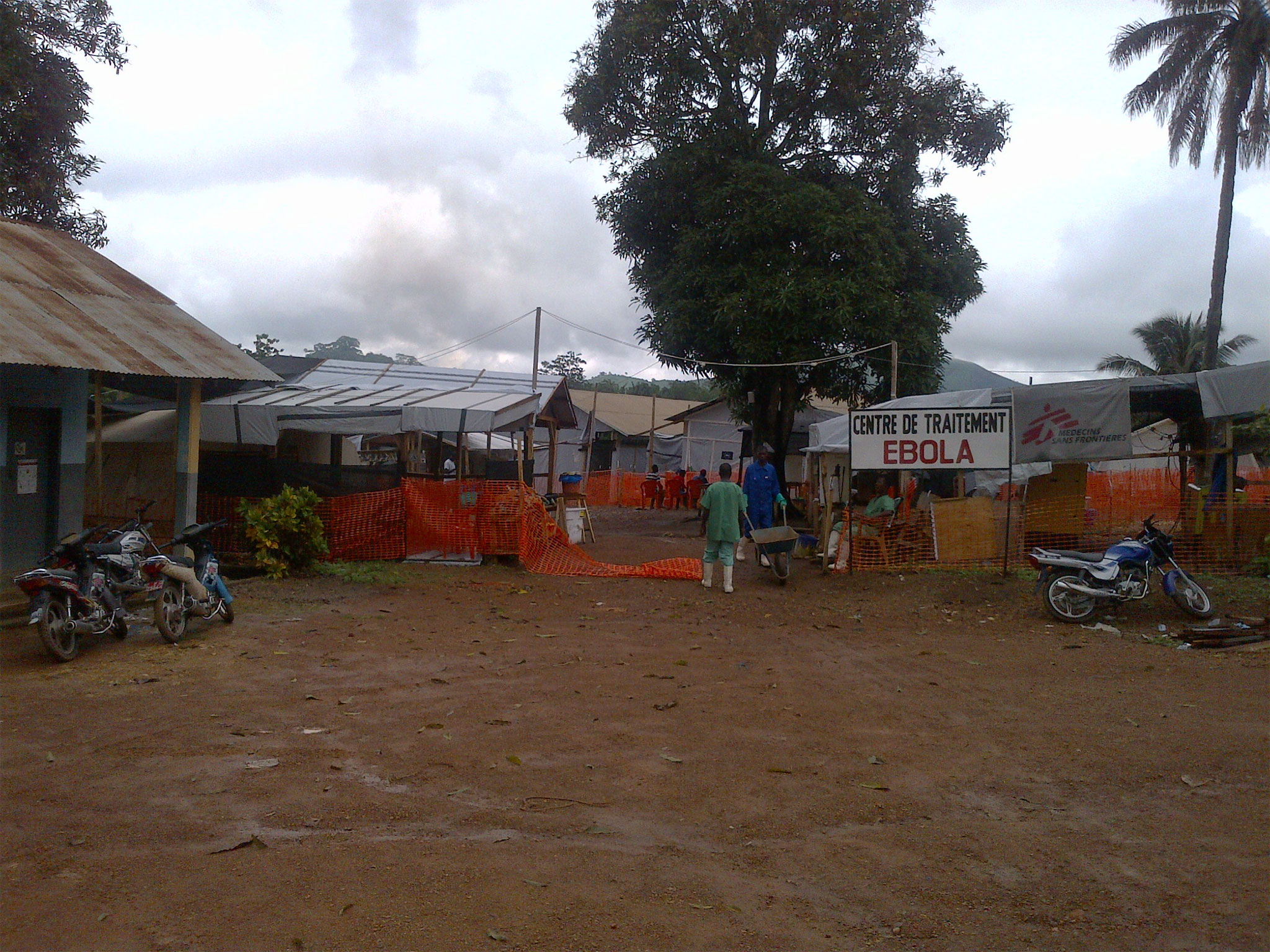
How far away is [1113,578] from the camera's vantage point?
10539mm

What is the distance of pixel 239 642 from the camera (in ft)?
29.4

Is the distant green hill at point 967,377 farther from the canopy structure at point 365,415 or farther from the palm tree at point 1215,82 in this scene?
the canopy structure at point 365,415

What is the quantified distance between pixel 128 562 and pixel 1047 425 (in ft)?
38.9

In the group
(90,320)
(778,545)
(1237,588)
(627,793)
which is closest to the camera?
(627,793)

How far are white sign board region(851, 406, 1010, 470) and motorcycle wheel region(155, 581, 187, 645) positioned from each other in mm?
8668

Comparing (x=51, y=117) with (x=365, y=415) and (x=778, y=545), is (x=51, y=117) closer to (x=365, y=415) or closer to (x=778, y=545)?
(x=365, y=415)

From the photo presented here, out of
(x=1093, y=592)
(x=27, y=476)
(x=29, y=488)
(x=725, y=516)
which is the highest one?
(x=27, y=476)

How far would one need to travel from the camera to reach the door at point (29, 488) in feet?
34.8

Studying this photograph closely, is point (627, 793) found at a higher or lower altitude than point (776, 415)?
lower

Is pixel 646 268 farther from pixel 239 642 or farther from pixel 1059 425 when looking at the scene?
pixel 239 642

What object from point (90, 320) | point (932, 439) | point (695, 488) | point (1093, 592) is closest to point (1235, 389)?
point (932, 439)

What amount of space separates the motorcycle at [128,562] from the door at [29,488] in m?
2.25

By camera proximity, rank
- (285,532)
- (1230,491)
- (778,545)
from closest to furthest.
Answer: (285,532)
(778,545)
(1230,491)

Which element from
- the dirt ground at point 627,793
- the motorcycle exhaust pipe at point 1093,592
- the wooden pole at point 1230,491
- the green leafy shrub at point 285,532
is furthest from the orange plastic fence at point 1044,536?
the green leafy shrub at point 285,532
